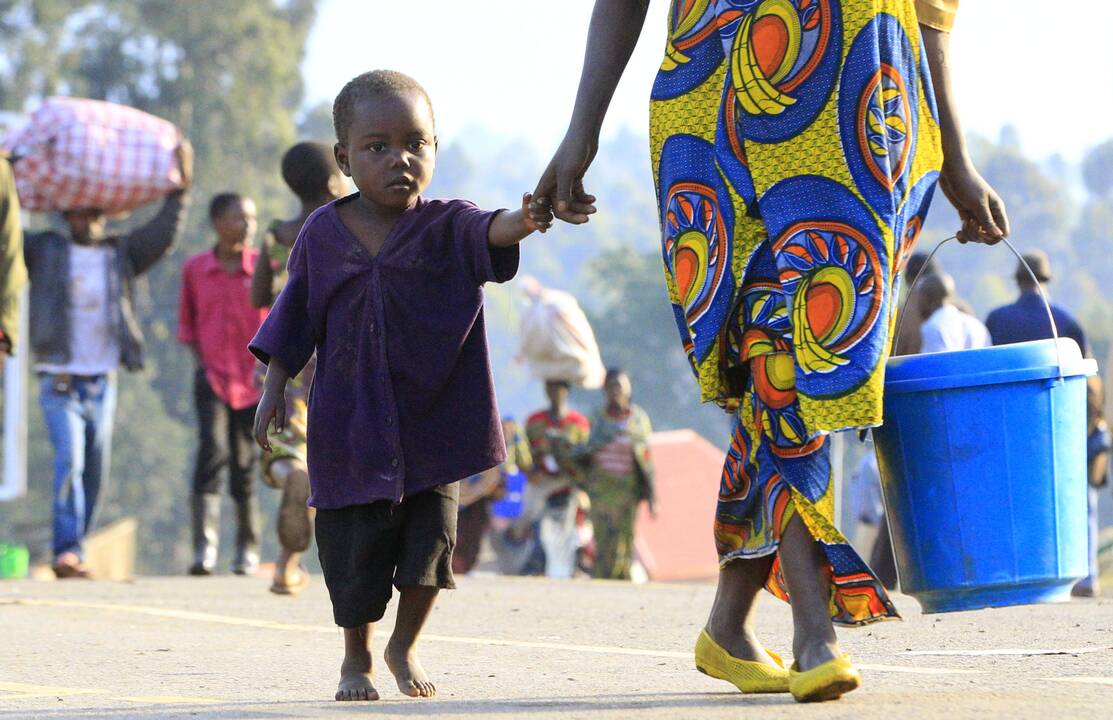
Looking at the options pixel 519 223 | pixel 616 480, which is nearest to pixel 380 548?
pixel 519 223

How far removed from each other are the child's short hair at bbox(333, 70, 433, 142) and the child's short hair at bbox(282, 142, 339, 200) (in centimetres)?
356

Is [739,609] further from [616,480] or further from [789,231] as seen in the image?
→ [616,480]

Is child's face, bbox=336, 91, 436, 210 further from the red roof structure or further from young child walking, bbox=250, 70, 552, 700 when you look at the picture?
the red roof structure

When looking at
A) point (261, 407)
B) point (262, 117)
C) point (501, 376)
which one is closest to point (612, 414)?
point (261, 407)

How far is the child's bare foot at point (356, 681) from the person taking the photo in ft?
14.1

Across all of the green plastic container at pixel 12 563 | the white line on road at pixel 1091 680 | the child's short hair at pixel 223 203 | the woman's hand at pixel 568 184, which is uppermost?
the child's short hair at pixel 223 203

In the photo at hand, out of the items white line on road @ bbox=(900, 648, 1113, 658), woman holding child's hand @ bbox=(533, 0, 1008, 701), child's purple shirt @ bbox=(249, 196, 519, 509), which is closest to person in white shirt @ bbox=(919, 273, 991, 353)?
white line on road @ bbox=(900, 648, 1113, 658)

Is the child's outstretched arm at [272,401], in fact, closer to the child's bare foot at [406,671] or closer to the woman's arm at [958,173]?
the child's bare foot at [406,671]

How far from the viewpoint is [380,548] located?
4.42 m

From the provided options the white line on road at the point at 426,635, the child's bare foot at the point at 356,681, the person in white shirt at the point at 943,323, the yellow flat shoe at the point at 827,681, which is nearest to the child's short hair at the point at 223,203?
the white line on road at the point at 426,635

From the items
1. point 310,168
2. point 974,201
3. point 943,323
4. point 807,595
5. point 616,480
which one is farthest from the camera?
point 616,480

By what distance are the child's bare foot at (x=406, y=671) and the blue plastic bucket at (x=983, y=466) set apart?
1152mm

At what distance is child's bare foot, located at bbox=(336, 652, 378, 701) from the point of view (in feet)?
14.1

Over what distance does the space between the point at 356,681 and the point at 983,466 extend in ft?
4.89
